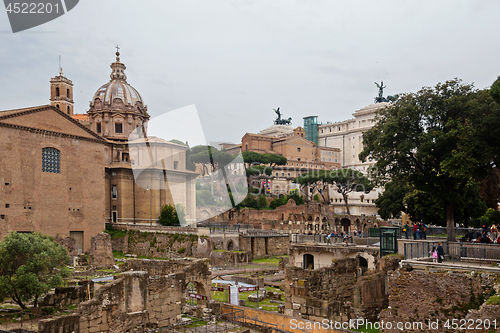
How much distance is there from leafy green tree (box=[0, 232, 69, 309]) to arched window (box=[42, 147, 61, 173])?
24.6 meters

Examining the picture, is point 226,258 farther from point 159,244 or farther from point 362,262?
point 362,262

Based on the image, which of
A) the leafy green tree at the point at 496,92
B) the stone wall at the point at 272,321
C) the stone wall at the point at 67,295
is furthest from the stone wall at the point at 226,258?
the leafy green tree at the point at 496,92

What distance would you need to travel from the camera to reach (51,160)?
43.2 m

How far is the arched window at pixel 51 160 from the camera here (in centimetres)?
4262

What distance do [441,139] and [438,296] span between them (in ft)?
35.1

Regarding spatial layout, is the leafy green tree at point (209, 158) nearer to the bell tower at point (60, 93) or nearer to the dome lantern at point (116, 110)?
the dome lantern at point (116, 110)

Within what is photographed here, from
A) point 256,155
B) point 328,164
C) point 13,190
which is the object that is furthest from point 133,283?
point 328,164

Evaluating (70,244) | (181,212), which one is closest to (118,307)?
(70,244)

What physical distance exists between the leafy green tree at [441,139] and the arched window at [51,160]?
33638 millimetres

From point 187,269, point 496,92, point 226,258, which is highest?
point 496,92

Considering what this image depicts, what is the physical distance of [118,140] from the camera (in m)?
61.7

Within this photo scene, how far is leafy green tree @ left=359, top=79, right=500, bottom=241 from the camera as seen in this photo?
19766 millimetres

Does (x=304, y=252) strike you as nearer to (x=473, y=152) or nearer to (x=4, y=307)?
(x=473, y=152)

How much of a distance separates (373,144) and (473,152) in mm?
5587
